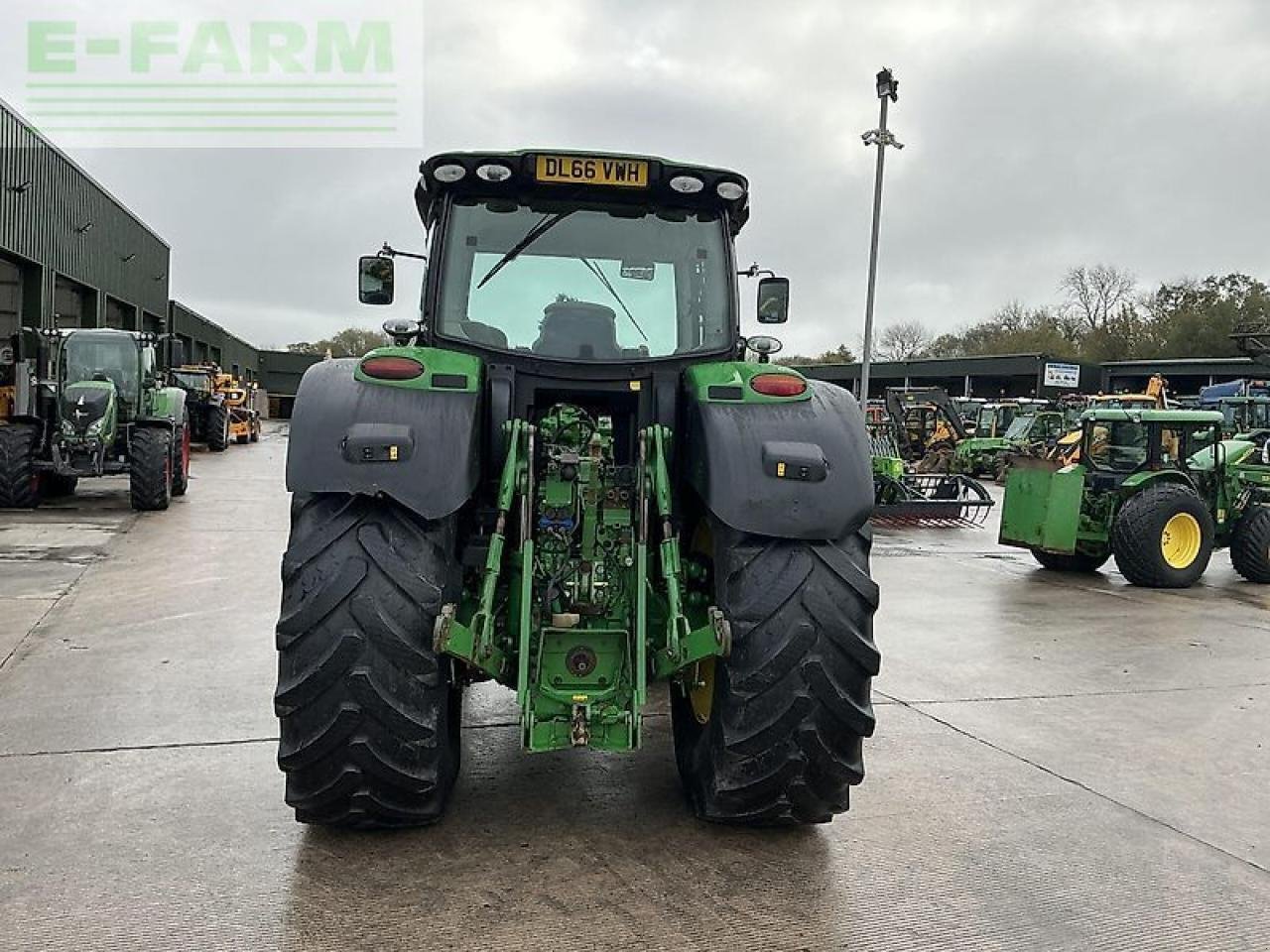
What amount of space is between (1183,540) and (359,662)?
958 cm

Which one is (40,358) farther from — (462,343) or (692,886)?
(692,886)

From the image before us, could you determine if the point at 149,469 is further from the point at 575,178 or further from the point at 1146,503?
the point at 1146,503

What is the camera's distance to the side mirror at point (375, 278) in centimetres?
443

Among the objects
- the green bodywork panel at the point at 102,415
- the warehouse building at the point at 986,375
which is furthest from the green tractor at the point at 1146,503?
the warehouse building at the point at 986,375

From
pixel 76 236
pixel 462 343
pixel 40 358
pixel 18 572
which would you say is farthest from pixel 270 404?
pixel 462 343

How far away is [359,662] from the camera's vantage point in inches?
123

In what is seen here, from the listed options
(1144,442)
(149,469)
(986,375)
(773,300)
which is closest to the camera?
(773,300)

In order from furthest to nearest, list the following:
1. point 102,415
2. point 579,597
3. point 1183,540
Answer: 1. point 102,415
2. point 1183,540
3. point 579,597

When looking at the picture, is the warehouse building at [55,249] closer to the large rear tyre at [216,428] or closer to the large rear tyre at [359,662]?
the large rear tyre at [216,428]

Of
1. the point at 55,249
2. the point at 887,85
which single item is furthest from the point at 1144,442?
the point at 55,249

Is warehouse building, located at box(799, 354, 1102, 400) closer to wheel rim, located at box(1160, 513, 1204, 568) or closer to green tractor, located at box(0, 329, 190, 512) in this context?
green tractor, located at box(0, 329, 190, 512)

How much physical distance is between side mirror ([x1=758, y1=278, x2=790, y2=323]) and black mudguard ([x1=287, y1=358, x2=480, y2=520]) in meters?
1.91

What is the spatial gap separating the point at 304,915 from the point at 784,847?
61.7 inches

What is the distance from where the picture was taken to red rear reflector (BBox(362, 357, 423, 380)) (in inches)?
135
